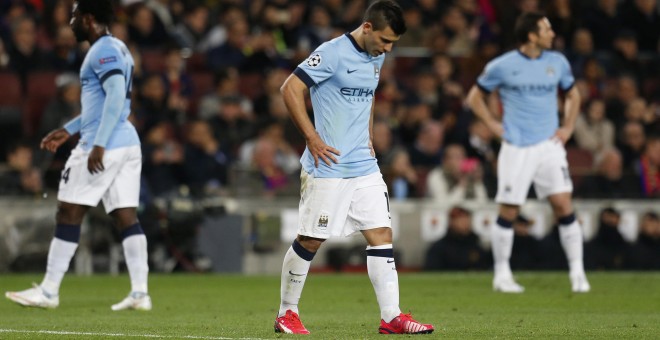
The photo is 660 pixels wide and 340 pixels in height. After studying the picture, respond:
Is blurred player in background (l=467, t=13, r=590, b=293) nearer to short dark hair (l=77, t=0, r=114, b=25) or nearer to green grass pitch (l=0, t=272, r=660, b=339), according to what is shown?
green grass pitch (l=0, t=272, r=660, b=339)

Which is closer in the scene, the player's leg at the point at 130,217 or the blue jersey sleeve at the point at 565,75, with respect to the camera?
the player's leg at the point at 130,217

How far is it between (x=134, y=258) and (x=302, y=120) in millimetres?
3145

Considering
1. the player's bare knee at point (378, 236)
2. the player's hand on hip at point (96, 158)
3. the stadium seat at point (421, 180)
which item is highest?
the player's hand on hip at point (96, 158)

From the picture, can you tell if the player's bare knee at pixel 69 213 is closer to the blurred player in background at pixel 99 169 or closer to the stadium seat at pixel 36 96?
the blurred player in background at pixel 99 169

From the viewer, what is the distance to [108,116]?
34.2 feet

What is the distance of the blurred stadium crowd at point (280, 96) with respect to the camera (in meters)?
17.7

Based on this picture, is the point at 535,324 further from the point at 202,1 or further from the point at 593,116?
the point at 202,1

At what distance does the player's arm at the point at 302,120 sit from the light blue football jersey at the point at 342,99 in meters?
0.07

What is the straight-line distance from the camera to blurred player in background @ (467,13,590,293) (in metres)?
13.1

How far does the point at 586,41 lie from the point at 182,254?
8.53 m

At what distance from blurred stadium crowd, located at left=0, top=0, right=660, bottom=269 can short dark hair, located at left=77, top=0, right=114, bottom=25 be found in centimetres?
604

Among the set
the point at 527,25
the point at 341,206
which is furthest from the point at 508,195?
the point at 341,206

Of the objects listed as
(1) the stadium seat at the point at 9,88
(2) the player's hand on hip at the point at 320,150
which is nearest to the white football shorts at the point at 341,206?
(2) the player's hand on hip at the point at 320,150

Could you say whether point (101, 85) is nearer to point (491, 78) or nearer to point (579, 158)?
point (491, 78)
